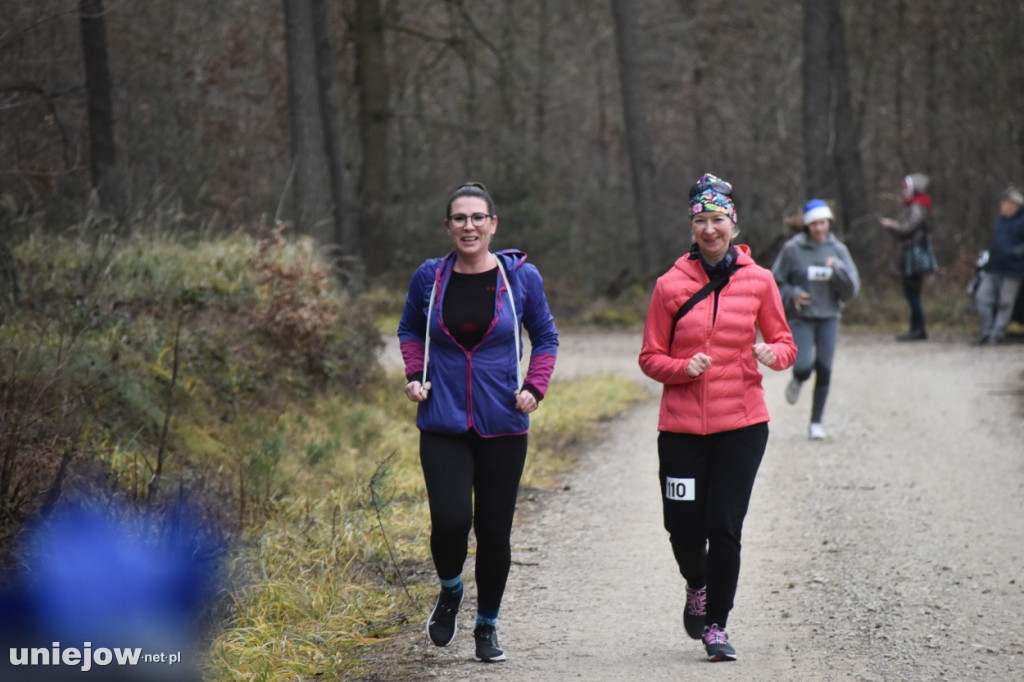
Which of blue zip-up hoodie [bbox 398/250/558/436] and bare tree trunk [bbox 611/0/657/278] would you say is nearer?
blue zip-up hoodie [bbox 398/250/558/436]

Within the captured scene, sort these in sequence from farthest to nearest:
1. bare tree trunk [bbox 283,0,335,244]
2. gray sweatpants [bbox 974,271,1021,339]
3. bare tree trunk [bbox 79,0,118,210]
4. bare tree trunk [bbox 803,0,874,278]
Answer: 1. bare tree trunk [bbox 803,0,874,278]
2. bare tree trunk [bbox 79,0,118,210]
3. bare tree trunk [bbox 283,0,335,244]
4. gray sweatpants [bbox 974,271,1021,339]

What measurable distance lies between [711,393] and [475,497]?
1.12 m

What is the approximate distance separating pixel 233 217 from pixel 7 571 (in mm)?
15832

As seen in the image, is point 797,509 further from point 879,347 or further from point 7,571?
point 879,347

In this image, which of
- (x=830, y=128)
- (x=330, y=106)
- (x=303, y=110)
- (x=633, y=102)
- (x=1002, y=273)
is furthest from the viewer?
(x=633, y=102)

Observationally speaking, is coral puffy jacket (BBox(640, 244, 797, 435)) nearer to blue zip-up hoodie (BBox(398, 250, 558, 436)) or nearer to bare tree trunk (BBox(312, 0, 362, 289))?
blue zip-up hoodie (BBox(398, 250, 558, 436))

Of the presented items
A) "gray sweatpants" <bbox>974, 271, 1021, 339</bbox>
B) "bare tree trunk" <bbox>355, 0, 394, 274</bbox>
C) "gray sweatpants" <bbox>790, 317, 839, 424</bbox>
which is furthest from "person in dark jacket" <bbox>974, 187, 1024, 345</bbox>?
"bare tree trunk" <bbox>355, 0, 394, 274</bbox>

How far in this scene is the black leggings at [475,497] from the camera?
5207mm

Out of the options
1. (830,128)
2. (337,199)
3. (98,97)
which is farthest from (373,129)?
(830,128)

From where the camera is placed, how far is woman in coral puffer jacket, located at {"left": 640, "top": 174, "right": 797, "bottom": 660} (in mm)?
5262

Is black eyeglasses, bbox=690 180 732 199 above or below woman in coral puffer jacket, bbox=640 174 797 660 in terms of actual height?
above

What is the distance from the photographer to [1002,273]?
57.5 feet

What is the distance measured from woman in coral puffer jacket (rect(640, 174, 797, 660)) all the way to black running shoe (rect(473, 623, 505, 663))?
0.87m

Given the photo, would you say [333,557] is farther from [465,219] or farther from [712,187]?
[712,187]
